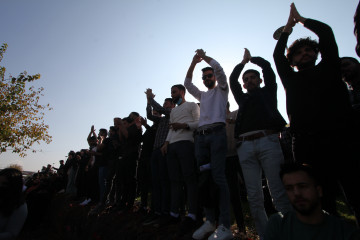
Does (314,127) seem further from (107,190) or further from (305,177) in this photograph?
(107,190)

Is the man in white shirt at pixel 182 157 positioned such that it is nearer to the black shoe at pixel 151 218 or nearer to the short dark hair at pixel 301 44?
the black shoe at pixel 151 218

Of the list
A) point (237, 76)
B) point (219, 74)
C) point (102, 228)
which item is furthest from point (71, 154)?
point (237, 76)

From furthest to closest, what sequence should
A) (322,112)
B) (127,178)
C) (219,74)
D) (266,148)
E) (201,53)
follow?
(127,178) → (201,53) → (219,74) → (266,148) → (322,112)

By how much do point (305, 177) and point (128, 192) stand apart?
14.8 feet

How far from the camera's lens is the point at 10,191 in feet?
9.62

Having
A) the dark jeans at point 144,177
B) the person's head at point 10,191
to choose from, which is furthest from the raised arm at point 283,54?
the person's head at point 10,191

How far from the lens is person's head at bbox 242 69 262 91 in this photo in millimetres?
3412

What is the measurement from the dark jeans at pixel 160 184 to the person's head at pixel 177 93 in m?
1.12

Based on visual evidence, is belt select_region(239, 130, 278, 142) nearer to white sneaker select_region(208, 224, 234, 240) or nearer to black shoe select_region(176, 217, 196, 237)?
white sneaker select_region(208, 224, 234, 240)

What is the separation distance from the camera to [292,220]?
1890 millimetres

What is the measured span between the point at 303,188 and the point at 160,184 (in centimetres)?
310

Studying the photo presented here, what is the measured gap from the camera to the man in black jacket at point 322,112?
78.2 inches

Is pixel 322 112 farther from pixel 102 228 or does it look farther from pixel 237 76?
pixel 102 228

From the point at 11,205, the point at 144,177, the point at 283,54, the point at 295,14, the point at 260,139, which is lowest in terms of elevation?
the point at 144,177
